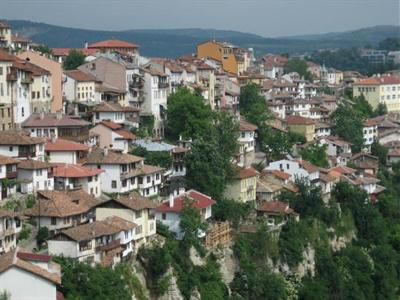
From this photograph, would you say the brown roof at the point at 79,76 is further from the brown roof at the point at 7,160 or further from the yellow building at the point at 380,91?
the yellow building at the point at 380,91

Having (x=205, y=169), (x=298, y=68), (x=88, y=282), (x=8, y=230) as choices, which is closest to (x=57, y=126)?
(x=205, y=169)

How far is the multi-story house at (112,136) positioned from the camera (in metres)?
41.2

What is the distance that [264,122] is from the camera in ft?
177

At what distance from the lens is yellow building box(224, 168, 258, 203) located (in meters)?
42.2

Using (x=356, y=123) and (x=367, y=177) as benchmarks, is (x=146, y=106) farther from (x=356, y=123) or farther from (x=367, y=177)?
(x=356, y=123)

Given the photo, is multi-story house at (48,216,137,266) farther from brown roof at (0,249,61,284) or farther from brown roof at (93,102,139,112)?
brown roof at (93,102,139,112)

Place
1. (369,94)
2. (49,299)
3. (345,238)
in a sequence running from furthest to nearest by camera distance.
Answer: (369,94)
(345,238)
(49,299)

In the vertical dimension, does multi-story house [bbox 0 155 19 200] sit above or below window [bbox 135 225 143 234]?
above

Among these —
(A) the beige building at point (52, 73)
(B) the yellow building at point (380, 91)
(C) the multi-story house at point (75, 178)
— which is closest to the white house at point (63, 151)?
(C) the multi-story house at point (75, 178)

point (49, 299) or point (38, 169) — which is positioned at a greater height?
point (38, 169)

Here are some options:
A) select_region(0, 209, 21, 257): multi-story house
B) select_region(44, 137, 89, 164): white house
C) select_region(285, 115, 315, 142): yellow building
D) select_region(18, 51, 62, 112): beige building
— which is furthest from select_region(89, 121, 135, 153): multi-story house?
select_region(285, 115, 315, 142): yellow building

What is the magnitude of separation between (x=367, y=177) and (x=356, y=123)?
31.7 ft

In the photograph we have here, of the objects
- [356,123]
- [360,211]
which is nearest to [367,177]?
[360,211]

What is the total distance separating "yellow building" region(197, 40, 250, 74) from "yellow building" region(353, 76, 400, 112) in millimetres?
12600
